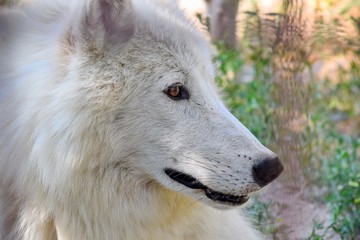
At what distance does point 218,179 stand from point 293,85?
485 millimetres

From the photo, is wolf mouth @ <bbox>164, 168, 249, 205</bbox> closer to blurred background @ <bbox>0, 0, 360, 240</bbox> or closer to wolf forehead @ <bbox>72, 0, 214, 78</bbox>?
blurred background @ <bbox>0, 0, 360, 240</bbox>

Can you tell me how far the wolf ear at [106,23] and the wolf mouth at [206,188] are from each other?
0.60 metres

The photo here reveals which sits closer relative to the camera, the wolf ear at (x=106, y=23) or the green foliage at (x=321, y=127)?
A: the wolf ear at (x=106, y=23)

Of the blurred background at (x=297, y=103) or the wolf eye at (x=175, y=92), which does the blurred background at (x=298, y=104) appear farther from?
the wolf eye at (x=175, y=92)

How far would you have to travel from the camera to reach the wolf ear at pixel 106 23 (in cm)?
320

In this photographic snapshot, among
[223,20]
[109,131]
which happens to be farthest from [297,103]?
[223,20]

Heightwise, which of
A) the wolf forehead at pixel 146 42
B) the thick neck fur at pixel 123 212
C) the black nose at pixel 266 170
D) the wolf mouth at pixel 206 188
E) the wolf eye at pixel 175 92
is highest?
the wolf forehead at pixel 146 42

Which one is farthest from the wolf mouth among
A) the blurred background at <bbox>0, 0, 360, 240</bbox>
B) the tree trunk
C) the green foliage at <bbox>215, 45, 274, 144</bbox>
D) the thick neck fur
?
the tree trunk

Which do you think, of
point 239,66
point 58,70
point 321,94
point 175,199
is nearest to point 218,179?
point 175,199

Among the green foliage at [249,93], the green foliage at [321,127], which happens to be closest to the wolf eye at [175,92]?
the green foliage at [321,127]

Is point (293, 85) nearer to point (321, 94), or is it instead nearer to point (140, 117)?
point (140, 117)

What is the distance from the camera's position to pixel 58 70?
3.24m

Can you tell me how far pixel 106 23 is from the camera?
3252mm

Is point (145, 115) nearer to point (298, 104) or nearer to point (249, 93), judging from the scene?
point (298, 104)
